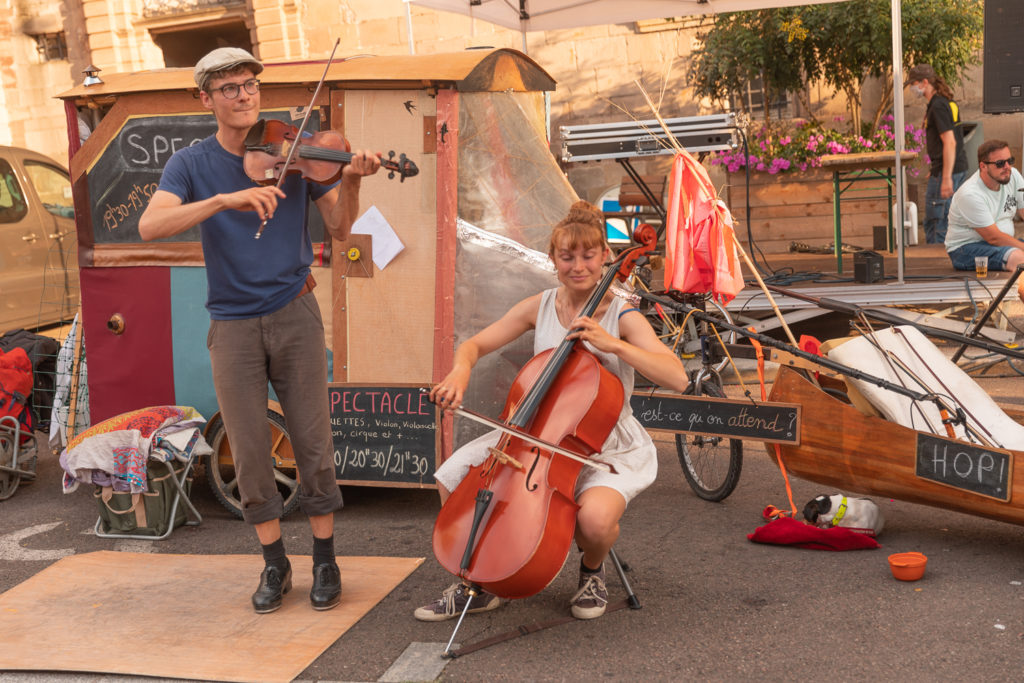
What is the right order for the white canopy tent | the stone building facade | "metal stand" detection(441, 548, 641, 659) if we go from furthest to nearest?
the stone building facade < the white canopy tent < "metal stand" detection(441, 548, 641, 659)

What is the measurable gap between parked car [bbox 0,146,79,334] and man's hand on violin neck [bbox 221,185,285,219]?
620 centimetres

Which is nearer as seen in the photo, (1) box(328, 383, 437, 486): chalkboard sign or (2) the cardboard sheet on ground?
(2) the cardboard sheet on ground

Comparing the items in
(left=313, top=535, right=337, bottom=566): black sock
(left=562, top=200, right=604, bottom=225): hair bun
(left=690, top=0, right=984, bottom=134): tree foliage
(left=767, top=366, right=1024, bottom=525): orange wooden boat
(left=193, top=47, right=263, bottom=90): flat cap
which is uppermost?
(left=690, top=0, right=984, bottom=134): tree foliage

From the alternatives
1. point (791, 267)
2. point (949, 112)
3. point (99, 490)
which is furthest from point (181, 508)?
point (949, 112)

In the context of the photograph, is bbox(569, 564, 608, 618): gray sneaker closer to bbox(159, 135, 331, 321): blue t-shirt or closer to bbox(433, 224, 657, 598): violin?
bbox(433, 224, 657, 598): violin

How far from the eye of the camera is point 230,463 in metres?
5.23

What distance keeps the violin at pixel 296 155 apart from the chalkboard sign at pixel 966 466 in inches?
84.5

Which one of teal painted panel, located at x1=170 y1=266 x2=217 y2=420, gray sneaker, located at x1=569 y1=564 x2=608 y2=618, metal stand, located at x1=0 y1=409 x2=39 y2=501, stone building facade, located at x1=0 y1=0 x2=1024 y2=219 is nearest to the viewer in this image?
gray sneaker, located at x1=569 y1=564 x2=608 y2=618

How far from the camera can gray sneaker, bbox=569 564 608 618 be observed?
3.66 meters

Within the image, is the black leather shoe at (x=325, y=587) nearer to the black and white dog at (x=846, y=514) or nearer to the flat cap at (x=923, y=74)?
the black and white dog at (x=846, y=514)

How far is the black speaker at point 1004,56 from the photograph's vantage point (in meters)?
7.18

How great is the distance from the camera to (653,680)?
3234mm

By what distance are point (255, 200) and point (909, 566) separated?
2.60 meters

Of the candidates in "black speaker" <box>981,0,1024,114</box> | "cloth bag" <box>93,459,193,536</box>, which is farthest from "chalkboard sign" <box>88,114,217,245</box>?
"black speaker" <box>981,0,1024,114</box>
